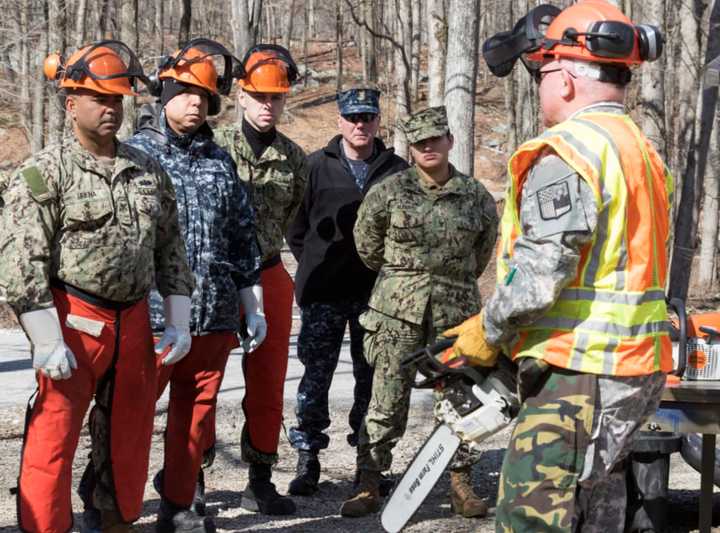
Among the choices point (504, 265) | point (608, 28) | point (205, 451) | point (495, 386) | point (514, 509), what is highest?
point (608, 28)

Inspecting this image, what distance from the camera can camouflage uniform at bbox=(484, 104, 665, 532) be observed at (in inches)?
116

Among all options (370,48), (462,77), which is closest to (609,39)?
(462,77)

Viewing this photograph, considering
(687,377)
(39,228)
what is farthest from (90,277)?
(687,377)

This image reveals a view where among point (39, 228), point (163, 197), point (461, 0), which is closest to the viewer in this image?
point (39, 228)

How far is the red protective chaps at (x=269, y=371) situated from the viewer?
5.48 meters

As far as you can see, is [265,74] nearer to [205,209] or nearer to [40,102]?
[205,209]

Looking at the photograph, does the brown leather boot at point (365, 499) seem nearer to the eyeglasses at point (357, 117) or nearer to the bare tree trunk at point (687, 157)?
the eyeglasses at point (357, 117)

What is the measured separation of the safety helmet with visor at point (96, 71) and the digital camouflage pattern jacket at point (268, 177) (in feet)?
4.36

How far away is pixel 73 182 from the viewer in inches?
156

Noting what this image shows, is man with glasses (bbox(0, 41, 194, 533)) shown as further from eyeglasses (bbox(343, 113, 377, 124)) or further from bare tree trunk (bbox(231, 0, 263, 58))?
bare tree trunk (bbox(231, 0, 263, 58))

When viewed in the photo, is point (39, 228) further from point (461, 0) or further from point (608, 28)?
point (461, 0)

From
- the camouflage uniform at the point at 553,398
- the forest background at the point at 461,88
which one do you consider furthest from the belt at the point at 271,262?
the camouflage uniform at the point at 553,398

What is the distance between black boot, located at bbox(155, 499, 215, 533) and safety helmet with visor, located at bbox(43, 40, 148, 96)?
187cm

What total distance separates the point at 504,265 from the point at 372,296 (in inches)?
92.5
